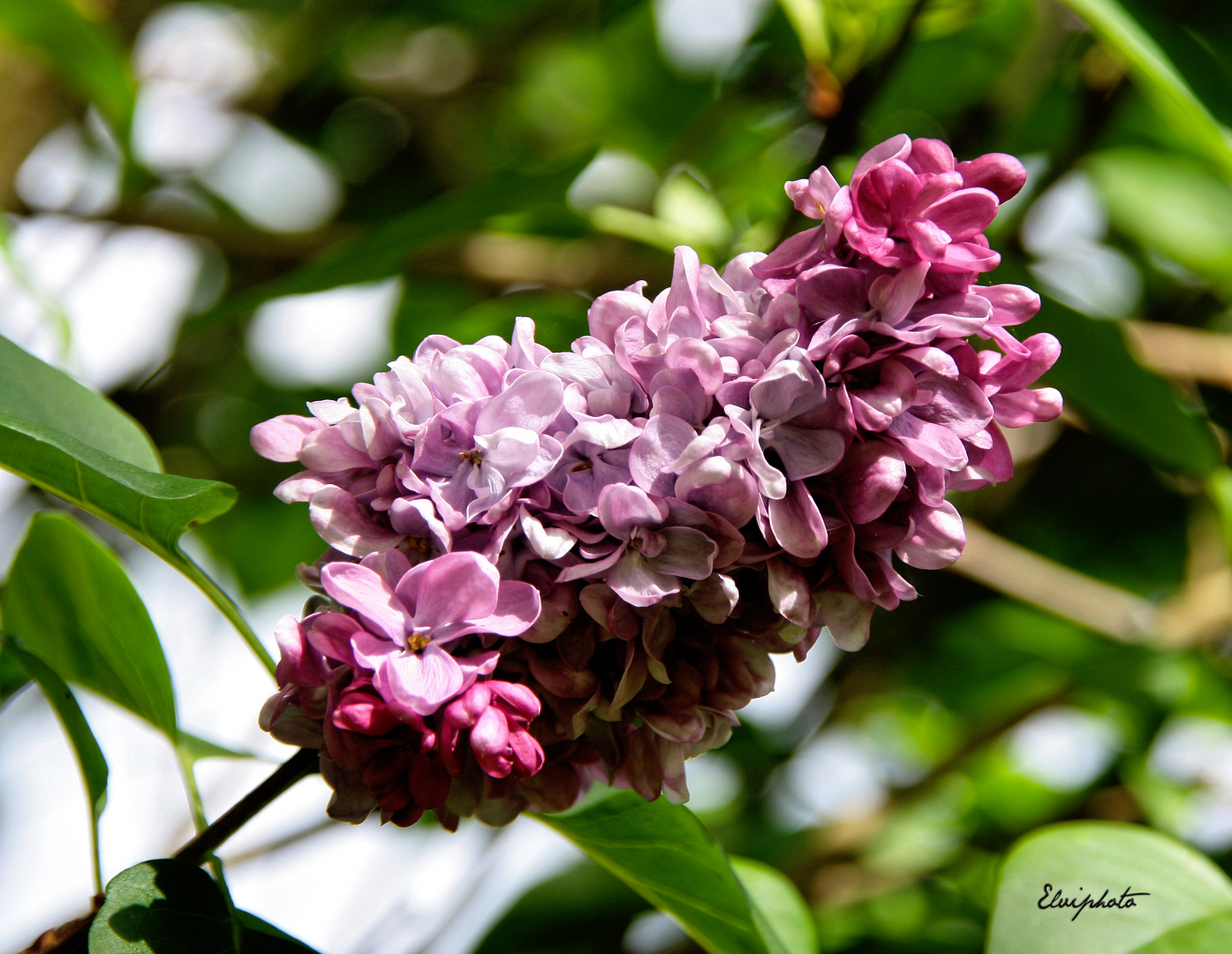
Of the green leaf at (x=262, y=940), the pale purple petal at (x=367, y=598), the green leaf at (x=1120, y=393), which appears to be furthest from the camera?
the green leaf at (x=1120, y=393)

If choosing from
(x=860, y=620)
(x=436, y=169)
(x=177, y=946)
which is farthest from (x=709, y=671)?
(x=436, y=169)

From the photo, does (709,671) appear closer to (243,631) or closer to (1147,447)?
(243,631)

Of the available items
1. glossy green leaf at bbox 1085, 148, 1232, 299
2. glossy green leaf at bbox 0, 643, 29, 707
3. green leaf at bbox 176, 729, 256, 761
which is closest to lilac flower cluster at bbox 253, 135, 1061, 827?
green leaf at bbox 176, 729, 256, 761

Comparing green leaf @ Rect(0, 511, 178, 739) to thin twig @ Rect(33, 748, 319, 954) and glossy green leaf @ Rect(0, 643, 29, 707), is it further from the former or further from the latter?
thin twig @ Rect(33, 748, 319, 954)

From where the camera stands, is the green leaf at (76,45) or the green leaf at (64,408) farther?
the green leaf at (76,45)

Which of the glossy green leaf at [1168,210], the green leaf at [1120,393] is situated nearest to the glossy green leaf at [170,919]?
the green leaf at [1120,393]

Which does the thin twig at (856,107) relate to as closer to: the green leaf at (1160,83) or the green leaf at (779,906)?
the green leaf at (1160,83)
